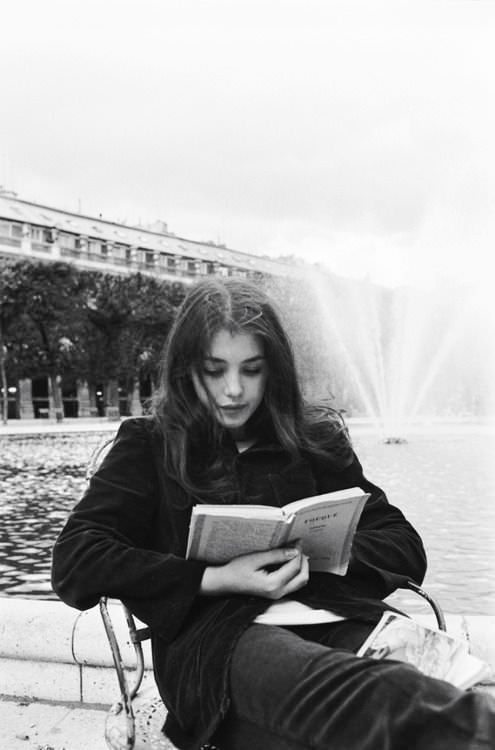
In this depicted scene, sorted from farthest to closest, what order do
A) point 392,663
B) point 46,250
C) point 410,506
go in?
point 46,250 → point 410,506 → point 392,663

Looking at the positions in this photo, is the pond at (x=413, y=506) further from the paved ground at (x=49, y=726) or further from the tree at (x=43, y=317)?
the tree at (x=43, y=317)

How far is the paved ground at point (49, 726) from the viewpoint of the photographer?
2561 mm

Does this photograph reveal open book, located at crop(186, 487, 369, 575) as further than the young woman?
Yes

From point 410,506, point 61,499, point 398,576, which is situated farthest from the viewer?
point 61,499

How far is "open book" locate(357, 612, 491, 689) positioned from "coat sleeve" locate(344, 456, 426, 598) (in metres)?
0.20

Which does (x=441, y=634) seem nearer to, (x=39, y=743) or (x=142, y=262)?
(x=39, y=743)

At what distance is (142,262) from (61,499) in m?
47.8

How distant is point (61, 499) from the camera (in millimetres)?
9523

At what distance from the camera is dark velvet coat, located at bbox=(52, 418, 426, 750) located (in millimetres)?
1830

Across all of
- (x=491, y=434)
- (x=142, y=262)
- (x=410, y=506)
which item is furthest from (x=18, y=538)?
(x=142, y=262)

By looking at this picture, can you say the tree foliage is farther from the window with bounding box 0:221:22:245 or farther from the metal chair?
the metal chair

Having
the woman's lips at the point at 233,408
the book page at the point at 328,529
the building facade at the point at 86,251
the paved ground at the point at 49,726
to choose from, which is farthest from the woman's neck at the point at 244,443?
the building facade at the point at 86,251

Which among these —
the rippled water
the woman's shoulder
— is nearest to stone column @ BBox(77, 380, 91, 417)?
the rippled water

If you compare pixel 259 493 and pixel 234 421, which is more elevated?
pixel 234 421
